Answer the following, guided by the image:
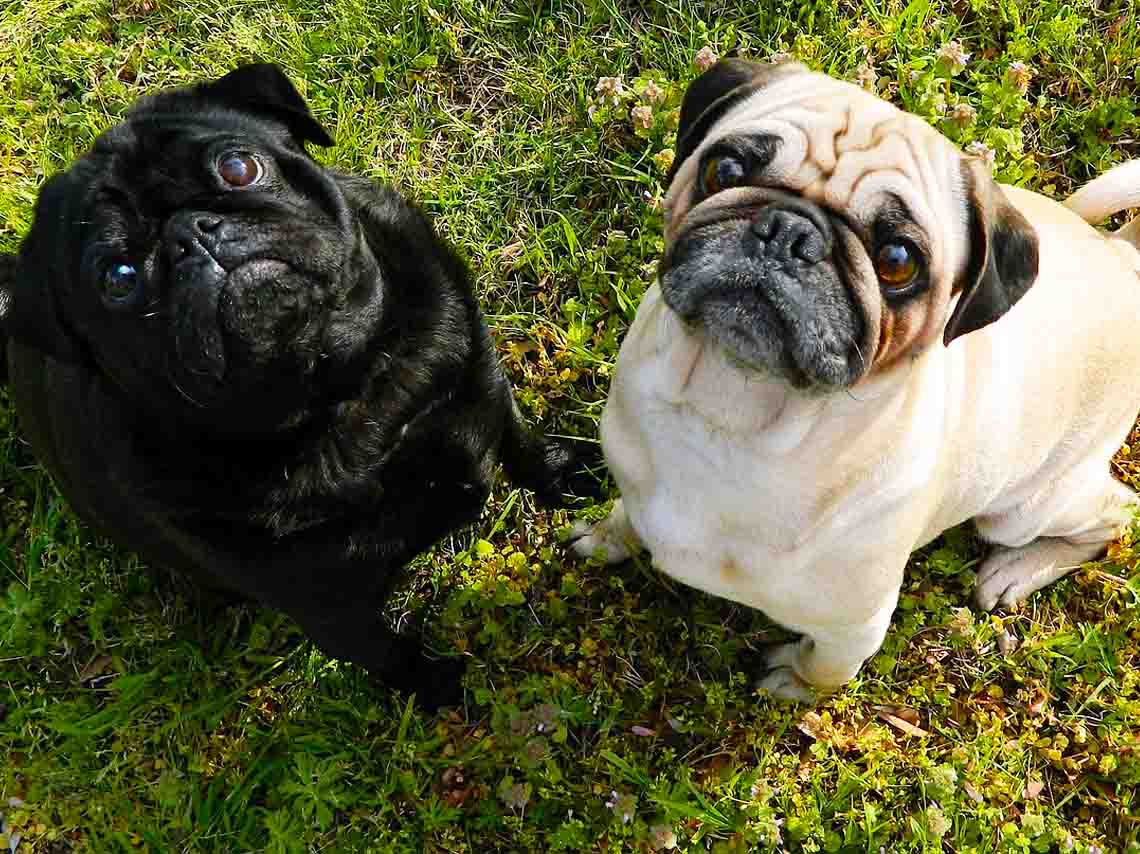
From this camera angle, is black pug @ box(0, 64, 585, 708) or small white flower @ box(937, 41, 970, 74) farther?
small white flower @ box(937, 41, 970, 74)

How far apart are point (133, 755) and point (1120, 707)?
12.4 feet

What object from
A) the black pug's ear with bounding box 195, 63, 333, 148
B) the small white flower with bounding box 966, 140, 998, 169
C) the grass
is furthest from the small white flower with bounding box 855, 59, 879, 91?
the black pug's ear with bounding box 195, 63, 333, 148

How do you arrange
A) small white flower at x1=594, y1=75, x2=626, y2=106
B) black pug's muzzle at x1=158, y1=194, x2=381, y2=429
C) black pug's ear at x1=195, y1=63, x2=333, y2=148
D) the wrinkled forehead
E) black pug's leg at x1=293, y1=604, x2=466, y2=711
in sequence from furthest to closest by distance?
1. small white flower at x1=594, y1=75, x2=626, y2=106
2. black pug's leg at x1=293, y1=604, x2=466, y2=711
3. black pug's ear at x1=195, y1=63, x2=333, y2=148
4. black pug's muzzle at x1=158, y1=194, x2=381, y2=429
5. the wrinkled forehead

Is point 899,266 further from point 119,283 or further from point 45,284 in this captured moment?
point 45,284

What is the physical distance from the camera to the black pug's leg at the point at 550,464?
3.83m

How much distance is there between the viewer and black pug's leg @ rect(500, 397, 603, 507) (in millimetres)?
3828

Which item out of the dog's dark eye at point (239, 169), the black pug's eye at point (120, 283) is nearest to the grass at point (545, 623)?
the dog's dark eye at point (239, 169)

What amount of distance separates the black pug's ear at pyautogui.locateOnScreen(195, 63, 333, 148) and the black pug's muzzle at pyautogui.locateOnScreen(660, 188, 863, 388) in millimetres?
1287

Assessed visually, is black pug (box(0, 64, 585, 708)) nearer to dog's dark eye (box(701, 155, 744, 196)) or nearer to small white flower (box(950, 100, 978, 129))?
dog's dark eye (box(701, 155, 744, 196))

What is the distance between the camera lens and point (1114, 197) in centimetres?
332

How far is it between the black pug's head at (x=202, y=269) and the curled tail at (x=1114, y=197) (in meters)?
2.37

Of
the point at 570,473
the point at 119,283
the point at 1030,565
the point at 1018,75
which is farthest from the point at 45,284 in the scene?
the point at 1018,75

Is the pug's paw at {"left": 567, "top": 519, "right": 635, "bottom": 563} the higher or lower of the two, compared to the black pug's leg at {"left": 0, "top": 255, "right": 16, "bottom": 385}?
lower

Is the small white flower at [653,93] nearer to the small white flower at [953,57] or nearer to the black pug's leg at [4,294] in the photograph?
the small white flower at [953,57]
